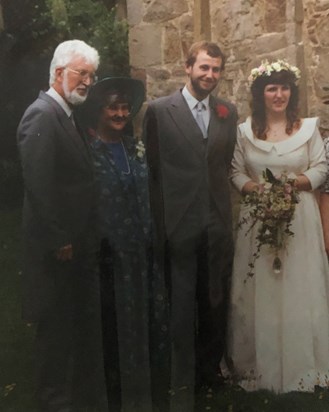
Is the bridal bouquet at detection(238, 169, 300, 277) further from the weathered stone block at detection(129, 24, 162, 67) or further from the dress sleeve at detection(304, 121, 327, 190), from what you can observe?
the weathered stone block at detection(129, 24, 162, 67)

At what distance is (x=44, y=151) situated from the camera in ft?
7.77

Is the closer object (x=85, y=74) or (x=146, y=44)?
(x=85, y=74)

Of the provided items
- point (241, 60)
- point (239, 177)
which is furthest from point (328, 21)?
point (239, 177)

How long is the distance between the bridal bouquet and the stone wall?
226 mm

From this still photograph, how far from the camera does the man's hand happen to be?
241cm

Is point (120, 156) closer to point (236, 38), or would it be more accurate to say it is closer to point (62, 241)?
point (62, 241)

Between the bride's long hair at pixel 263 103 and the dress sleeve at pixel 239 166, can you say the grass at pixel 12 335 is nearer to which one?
the dress sleeve at pixel 239 166

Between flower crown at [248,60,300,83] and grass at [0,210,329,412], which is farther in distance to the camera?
flower crown at [248,60,300,83]

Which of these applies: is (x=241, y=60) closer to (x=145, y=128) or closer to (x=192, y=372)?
(x=145, y=128)

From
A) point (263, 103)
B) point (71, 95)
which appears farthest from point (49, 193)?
point (263, 103)

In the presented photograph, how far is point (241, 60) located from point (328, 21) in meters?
0.31

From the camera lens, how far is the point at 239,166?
8.60 ft

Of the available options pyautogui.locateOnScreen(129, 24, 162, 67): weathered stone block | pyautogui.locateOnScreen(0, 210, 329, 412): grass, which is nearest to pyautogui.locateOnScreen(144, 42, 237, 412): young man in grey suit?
pyautogui.locateOnScreen(129, 24, 162, 67): weathered stone block

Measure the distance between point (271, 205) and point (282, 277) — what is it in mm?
257
